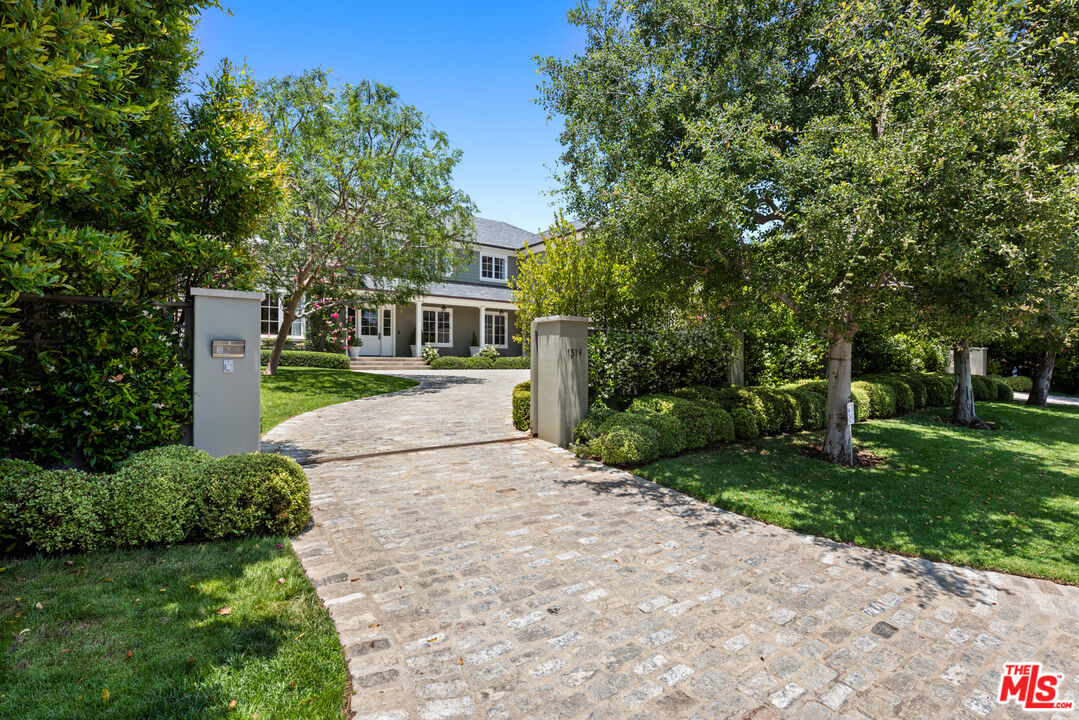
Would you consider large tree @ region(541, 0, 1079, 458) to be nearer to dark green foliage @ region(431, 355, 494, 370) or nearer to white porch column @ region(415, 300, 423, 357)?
dark green foliage @ region(431, 355, 494, 370)

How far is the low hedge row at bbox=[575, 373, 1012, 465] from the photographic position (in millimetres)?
7086

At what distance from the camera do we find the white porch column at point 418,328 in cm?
2313

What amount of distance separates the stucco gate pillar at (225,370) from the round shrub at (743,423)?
720 cm

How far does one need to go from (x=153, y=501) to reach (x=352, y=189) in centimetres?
1260

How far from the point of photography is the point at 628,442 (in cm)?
689

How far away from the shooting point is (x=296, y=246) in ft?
47.3

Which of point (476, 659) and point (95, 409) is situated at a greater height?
point (95, 409)

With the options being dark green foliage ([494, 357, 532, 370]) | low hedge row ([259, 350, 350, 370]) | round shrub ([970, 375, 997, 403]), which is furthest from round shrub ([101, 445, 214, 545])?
dark green foliage ([494, 357, 532, 370])

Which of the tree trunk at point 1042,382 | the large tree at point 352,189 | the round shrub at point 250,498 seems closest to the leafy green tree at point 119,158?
the round shrub at point 250,498

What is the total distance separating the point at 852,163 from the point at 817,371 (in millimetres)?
8037

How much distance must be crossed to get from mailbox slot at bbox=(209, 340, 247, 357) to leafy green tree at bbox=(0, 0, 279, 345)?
76 cm

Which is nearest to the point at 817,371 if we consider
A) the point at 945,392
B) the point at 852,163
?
the point at 945,392

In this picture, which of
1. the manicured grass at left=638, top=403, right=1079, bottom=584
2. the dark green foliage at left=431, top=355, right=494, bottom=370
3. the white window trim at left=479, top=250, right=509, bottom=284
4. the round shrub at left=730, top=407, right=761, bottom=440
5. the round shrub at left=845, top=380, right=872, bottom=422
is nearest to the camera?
the manicured grass at left=638, top=403, right=1079, bottom=584

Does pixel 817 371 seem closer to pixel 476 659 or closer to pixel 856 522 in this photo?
pixel 856 522
